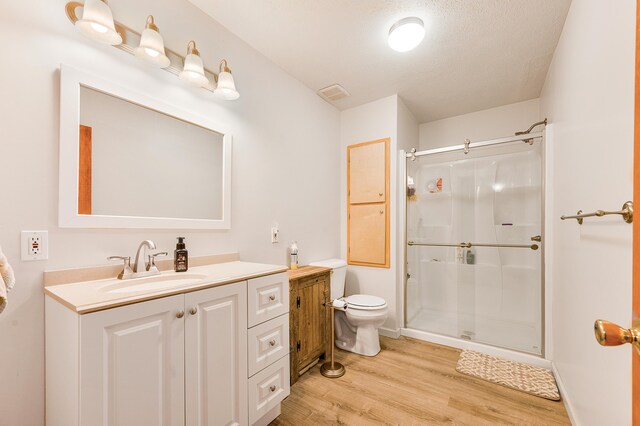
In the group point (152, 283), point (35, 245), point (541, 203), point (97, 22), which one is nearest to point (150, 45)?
point (97, 22)

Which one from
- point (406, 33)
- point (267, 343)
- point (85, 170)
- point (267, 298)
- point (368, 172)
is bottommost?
point (267, 343)

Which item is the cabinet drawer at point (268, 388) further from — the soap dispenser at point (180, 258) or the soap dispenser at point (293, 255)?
the soap dispenser at point (293, 255)

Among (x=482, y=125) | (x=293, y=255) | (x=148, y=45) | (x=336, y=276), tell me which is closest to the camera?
(x=148, y=45)

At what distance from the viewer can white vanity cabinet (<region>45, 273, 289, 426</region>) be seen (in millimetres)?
871

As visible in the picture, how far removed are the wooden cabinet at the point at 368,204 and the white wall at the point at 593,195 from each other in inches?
52.8

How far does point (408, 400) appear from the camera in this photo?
1.73 m

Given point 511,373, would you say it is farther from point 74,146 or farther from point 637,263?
point 74,146

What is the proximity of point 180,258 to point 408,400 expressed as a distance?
165cm

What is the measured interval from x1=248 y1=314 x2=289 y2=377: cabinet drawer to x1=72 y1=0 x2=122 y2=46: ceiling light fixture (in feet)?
5.00

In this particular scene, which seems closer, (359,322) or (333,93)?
(359,322)

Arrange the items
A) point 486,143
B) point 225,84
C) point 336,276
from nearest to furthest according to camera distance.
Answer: point 225,84
point 486,143
point 336,276

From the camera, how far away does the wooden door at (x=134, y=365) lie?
33.7 inches

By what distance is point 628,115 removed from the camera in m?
0.89

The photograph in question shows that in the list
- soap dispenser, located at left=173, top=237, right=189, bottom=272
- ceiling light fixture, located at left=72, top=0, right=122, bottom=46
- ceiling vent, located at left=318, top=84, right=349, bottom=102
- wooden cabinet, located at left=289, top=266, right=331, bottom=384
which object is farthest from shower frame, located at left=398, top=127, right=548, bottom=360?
ceiling light fixture, located at left=72, top=0, right=122, bottom=46
